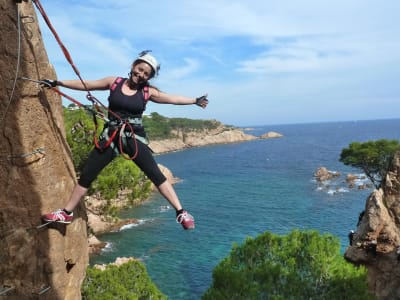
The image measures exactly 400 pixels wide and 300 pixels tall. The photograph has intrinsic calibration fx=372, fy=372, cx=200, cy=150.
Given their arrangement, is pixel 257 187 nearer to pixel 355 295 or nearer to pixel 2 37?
pixel 355 295

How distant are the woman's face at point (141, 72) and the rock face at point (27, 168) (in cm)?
161

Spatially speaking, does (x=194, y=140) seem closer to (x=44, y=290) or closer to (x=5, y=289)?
(x=44, y=290)

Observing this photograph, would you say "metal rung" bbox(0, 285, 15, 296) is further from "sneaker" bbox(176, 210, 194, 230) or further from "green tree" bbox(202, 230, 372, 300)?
"green tree" bbox(202, 230, 372, 300)

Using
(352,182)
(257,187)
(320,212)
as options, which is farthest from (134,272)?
(352,182)

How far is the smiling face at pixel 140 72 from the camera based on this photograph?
5793 millimetres

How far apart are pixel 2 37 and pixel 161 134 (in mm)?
134339

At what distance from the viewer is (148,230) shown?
38.9m

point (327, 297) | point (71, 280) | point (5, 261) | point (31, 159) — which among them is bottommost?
point (327, 297)


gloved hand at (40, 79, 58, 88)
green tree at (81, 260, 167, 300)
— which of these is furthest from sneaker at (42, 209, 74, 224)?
green tree at (81, 260, 167, 300)

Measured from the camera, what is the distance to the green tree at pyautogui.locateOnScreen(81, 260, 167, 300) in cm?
1402

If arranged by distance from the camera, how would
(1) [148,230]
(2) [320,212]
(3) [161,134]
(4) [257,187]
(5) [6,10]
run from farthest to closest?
1. (3) [161,134]
2. (4) [257,187]
3. (2) [320,212]
4. (1) [148,230]
5. (5) [6,10]

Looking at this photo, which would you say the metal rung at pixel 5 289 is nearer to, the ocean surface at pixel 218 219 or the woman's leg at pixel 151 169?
the woman's leg at pixel 151 169

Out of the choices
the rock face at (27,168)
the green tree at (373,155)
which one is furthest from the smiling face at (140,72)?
the green tree at (373,155)

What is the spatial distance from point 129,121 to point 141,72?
0.80 metres
